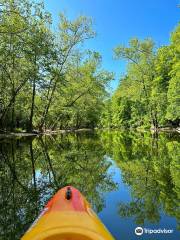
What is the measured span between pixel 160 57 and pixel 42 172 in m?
43.3

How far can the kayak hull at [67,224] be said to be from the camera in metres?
3.90

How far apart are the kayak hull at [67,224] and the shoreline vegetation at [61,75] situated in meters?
17.5

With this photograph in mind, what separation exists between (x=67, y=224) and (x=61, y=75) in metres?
31.3

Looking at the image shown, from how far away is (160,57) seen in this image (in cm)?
5275

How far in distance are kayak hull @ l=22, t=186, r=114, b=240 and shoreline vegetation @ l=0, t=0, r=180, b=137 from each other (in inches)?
689

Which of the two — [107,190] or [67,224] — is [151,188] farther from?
[67,224]

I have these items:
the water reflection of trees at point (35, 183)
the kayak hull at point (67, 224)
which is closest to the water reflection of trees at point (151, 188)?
the water reflection of trees at point (35, 183)

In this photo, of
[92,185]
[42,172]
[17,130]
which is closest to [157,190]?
[92,185]

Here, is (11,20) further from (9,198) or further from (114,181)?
(9,198)

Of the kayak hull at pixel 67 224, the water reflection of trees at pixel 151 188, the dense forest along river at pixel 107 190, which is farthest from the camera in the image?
the water reflection of trees at pixel 151 188

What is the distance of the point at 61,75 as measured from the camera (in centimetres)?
3481

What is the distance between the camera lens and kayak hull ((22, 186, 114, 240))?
12.8 ft

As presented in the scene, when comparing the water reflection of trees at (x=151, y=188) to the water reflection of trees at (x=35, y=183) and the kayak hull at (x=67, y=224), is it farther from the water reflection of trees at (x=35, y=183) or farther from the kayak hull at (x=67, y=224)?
the kayak hull at (x=67, y=224)

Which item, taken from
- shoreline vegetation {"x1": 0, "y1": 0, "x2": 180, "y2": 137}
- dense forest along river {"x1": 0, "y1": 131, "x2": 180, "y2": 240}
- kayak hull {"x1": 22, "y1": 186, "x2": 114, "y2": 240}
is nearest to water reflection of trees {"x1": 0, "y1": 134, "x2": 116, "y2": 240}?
dense forest along river {"x1": 0, "y1": 131, "x2": 180, "y2": 240}
